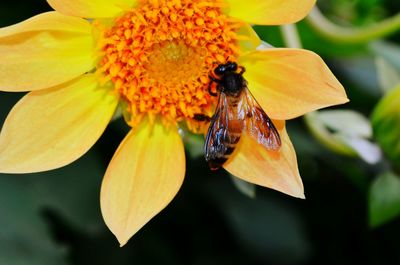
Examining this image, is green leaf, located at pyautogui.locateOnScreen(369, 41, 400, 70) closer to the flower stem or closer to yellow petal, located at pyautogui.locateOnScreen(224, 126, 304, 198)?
the flower stem

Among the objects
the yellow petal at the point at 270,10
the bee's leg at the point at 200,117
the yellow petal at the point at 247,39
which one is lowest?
the bee's leg at the point at 200,117

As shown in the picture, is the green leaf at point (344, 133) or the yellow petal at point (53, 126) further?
the green leaf at point (344, 133)

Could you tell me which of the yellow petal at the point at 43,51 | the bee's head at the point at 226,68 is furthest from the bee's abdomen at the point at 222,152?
the yellow petal at the point at 43,51

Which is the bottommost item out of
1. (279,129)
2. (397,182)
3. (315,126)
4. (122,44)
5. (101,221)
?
(101,221)

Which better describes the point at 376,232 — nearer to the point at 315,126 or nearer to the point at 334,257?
the point at 334,257

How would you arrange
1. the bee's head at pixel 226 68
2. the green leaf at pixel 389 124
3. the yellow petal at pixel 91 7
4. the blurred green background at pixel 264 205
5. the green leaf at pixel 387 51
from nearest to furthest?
the yellow petal at pixel 91 7
the bee's head at pixel 226 68
the green leaf at pixel 389 124
the blurred green background at pixel 264 205
the green leaf at pixel 387 51

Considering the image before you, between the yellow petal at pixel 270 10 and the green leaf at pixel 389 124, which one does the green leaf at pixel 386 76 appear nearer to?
the green leaf at pixel 389 124

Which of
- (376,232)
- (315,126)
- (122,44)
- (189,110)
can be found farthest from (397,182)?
(122,44)
